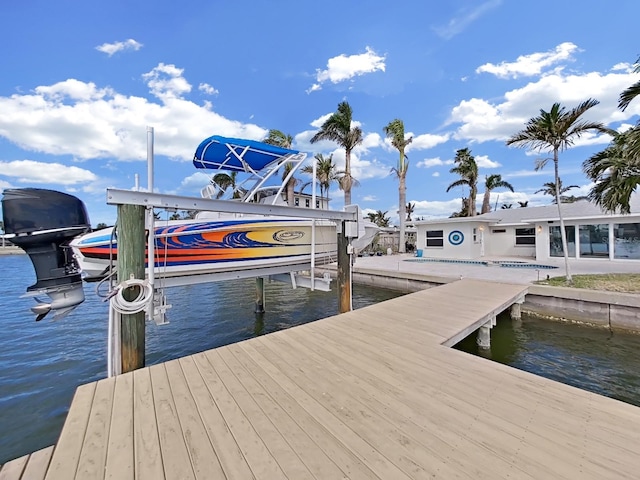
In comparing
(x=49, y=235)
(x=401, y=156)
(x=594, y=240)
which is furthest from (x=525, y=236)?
(x=49, y=235)

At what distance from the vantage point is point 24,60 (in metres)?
6.83

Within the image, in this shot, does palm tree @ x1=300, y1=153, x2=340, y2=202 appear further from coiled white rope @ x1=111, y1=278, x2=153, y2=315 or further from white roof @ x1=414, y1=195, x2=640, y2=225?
coiled white rope @ x1=111, y1=278, x2=153, y2=315

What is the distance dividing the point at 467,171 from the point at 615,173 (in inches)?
592

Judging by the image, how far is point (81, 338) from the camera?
563 centimetres

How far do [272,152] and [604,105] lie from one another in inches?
331

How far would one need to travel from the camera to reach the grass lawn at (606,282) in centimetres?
650

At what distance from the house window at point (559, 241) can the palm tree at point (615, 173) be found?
6434 millimetres

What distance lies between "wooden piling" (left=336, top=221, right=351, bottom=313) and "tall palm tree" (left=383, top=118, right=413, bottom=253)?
13911mm

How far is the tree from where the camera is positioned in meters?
29.2

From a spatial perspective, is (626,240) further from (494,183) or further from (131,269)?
(131,269)

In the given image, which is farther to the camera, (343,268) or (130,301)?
(343,268)

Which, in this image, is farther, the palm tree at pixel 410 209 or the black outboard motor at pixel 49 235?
the palm tree at pixel 410 209

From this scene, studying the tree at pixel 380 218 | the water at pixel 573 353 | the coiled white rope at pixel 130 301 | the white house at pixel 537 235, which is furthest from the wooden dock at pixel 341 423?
the tree at pixel 380 218

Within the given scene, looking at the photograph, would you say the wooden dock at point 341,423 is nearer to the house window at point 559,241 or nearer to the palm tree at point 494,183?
the house window at point 559,241
